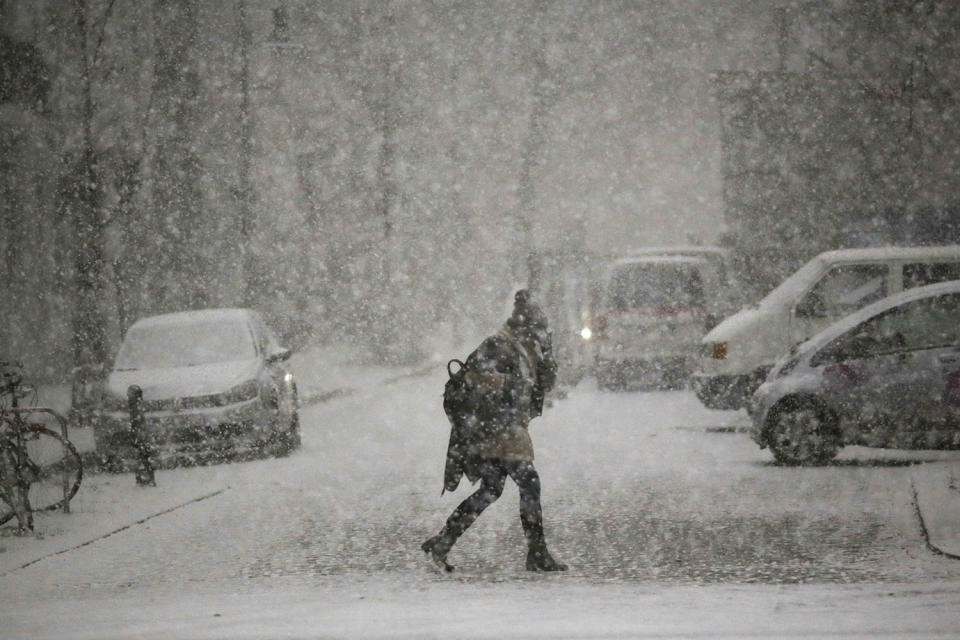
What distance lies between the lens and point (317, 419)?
19641 mm

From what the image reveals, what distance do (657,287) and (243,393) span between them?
855 cm

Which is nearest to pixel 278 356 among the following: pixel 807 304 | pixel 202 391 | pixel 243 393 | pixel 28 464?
pixel 243 393

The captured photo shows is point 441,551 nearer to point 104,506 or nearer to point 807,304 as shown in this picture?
point 104,506

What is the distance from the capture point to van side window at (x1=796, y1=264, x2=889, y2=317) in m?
15.3

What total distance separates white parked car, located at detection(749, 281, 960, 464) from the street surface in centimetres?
36

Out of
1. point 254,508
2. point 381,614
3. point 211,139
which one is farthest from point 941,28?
point 381,614

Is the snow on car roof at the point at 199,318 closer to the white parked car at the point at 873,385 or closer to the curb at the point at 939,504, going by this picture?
the white parked car at the point at 873,385

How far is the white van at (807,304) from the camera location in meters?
15.3

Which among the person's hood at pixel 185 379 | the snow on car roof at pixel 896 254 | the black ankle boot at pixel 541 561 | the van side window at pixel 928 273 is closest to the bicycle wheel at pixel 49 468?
the person's hood at pixel 185 379

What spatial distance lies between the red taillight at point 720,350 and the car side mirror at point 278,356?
5.17m

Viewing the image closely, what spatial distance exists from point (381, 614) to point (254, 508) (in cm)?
458

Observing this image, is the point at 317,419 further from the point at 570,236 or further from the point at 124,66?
the point at 570,236

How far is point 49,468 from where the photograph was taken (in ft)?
35.5

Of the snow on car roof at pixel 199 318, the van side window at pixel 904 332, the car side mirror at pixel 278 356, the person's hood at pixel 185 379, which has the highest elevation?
the snow on car roof at pixel 199 318
